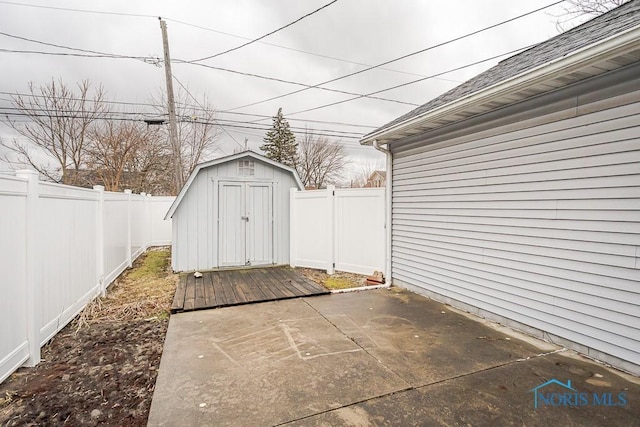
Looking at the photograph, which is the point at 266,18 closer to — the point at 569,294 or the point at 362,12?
the point at 362,12

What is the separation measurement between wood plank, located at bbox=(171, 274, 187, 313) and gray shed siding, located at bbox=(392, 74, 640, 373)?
381 cm

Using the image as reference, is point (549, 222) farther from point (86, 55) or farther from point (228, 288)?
point (86, 55)

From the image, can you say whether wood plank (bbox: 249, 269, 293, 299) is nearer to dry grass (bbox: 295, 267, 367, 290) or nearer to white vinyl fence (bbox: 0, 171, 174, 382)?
dry grass (bbox: 295, 267, 367, 290)

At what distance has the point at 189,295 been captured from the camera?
A: 16.1 feet

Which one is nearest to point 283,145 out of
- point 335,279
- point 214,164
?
point 214,164

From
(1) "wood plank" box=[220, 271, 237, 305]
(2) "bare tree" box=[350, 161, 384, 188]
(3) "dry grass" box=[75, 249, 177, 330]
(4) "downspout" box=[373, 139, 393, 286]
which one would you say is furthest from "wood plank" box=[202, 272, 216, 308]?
(2) "bare tree" box=[350, 161, 384, 188]

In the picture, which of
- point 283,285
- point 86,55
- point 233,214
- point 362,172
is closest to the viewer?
point 283,285

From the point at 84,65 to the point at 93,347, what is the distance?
1144cm

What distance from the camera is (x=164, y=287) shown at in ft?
18.0

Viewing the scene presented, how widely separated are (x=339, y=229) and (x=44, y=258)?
4.72m

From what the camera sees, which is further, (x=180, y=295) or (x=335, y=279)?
(x=335, y=279)

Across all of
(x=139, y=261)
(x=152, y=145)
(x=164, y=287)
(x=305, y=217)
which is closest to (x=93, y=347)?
(x=164, y=287)

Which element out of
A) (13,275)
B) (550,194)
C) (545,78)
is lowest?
(13,275)

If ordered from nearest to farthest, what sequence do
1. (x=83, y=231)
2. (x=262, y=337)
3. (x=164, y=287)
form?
1. (x=262, y=337)
2. (x=83, y=231)
3. (x=164, y=287)
